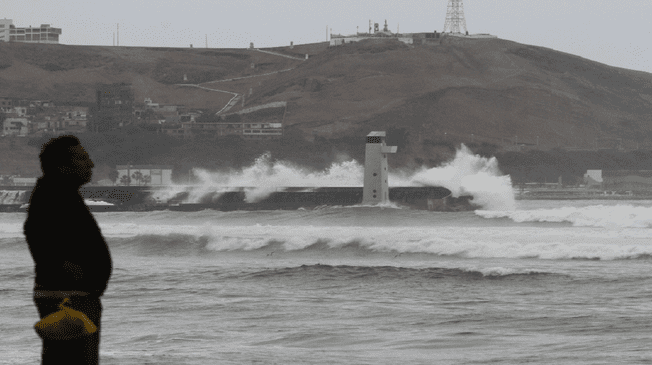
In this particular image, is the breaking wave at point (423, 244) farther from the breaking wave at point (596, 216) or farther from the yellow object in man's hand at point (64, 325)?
the yellow object in man's hand at point (64, 325)

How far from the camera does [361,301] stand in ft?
68.9

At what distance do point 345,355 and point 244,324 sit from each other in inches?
155

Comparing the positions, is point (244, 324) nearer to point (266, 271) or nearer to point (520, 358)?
point (520, 358)

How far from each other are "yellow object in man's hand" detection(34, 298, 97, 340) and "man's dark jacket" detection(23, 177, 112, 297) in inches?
5.7

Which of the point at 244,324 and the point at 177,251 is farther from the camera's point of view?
the point at 177,251

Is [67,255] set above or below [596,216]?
above

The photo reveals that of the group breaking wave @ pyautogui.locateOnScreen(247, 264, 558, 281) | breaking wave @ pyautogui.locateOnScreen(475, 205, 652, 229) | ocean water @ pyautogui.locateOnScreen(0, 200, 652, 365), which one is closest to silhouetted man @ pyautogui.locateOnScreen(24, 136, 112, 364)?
ocean water @ pyautogui.locateOnScreen(0, 200, 652, 365)

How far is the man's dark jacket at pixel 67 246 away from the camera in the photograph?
5.13 meters

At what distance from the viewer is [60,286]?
17.0 ft

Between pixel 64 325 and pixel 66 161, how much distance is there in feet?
2.93

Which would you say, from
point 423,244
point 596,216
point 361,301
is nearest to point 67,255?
point 361,301

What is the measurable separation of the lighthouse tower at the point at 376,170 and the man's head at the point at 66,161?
5931cm

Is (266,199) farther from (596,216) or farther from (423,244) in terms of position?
(423,244)

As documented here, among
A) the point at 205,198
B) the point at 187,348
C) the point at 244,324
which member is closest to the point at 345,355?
the point at 187,348
